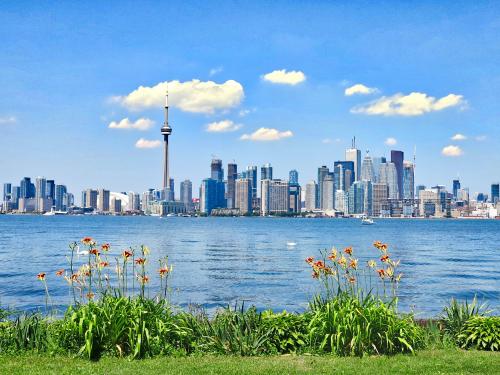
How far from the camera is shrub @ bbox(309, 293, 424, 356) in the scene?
12.0 meters

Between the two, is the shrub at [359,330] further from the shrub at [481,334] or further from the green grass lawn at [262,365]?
the shrub at [481,334]

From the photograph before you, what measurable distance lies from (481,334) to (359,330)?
3.15m

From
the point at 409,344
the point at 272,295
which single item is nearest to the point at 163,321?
the point at 409,344

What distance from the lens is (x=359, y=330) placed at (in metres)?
11.9

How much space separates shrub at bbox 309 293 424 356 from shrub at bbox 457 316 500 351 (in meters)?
1.25

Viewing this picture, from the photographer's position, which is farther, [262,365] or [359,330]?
[359,330]

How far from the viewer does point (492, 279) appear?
1681 inches

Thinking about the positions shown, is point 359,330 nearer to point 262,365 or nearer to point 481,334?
point 262,365

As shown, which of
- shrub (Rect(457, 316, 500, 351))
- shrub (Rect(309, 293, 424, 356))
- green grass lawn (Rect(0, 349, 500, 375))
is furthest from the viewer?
shrub (Rect(457, 316, 500, 351))

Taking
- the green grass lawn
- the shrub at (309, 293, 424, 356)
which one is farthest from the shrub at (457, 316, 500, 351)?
the shrub at (309, 293, 424, 356)

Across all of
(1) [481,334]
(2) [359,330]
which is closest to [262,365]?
(2) [359,330]

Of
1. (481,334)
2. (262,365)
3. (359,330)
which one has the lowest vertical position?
(262,365)

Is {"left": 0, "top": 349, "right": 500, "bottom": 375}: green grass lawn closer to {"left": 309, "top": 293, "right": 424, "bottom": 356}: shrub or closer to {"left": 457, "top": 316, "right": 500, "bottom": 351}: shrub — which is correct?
{"left": 309, "top": 293, "right": 424, "bottom": 356}: shrub

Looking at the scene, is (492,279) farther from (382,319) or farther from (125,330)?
(125,330)
